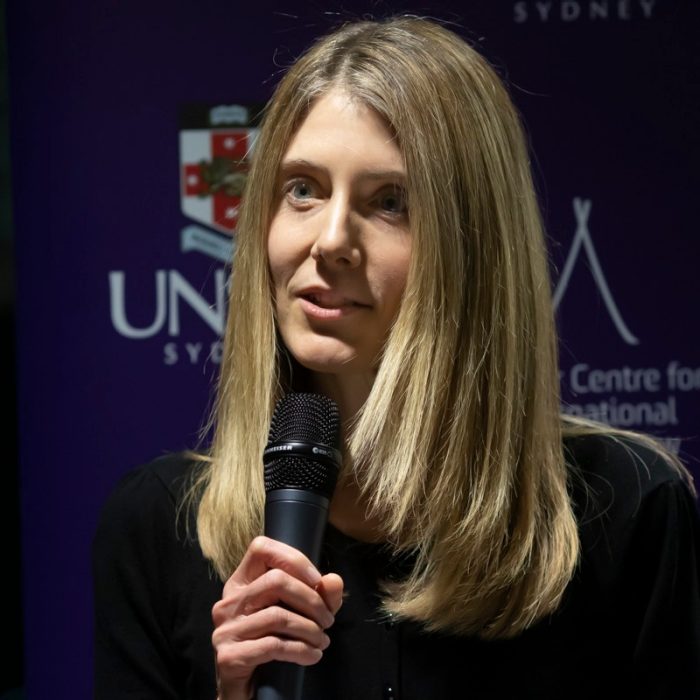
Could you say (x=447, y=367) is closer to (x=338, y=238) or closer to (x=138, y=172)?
(x=338, y=238)

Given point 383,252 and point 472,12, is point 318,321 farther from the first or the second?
point 472,12

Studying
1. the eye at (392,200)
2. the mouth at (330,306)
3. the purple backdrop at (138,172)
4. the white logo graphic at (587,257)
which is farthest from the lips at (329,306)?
the white logo graphic at (587,257)

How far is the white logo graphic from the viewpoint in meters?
2.71

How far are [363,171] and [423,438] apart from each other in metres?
0.34

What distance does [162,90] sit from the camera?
104 inches

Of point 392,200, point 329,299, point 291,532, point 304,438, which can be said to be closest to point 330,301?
point 329,299

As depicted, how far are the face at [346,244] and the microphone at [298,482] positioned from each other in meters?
0.17

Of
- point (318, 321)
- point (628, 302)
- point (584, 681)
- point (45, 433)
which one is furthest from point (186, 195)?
point (584, 681)

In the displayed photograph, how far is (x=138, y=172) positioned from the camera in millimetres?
2650

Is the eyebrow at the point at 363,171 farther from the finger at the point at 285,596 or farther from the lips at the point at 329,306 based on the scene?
the finger at the point at 285,596

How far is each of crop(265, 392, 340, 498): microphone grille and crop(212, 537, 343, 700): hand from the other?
86 millimetres

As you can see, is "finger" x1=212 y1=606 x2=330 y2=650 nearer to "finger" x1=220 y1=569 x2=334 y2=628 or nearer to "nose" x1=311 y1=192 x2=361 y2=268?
"finger" x1=220 y1=569 x2=334 y2=628

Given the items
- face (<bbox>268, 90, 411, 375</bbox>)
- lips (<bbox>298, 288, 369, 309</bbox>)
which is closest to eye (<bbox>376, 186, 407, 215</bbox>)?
face (<bbox>268, 90, 411, 375</bbox>)

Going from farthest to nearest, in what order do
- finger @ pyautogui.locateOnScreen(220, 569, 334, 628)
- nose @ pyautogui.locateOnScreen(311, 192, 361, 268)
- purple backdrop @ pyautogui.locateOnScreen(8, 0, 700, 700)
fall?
purple backdrop @ pyautogui.locateOnScreen(8, 0, 700, 700) < nose @ pyautogui.locateOnScreen(311, 192, 361, 268) < finger @ pyautogui.locateOnScreen(220, 569, 334, 628)
